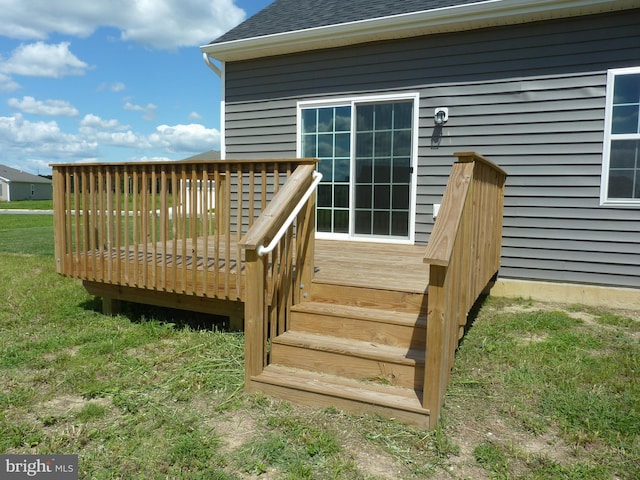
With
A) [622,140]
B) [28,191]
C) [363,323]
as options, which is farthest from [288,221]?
[28,191]

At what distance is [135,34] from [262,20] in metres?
22.9

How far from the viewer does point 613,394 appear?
245 centimetres

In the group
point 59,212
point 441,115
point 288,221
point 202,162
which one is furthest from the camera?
point 441,115

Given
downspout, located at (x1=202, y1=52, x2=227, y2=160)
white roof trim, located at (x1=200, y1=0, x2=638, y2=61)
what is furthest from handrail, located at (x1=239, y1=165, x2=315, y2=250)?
downspout, located at (x1=202, y1=52, x2=227, y2=160)

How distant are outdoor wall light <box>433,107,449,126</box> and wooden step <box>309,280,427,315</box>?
2756mm

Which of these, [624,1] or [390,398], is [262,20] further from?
[390,398]

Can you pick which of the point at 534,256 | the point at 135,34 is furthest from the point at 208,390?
the point at 135,34

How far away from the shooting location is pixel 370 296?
3.01 metres

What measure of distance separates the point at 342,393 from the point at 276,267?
88 centimetres

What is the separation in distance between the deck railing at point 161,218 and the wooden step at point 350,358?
646mm

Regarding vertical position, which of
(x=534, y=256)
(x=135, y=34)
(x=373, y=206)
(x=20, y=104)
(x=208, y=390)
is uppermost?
(x=20, y=104)

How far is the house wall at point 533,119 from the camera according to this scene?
14.6 ft

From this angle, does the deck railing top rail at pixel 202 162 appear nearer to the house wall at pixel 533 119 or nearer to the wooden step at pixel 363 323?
the wooden step at pixel 363 323

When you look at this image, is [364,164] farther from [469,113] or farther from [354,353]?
[354,353]
